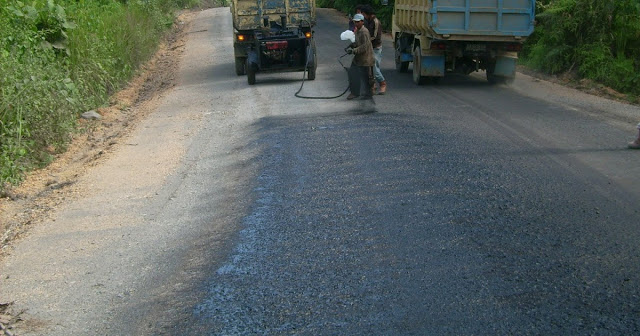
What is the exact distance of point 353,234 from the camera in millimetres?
6715

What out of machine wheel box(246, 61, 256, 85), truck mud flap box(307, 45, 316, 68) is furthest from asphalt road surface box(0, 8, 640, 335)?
machine wheel box(246, 61, 256, 85)

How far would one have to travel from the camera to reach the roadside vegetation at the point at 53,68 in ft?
34.0

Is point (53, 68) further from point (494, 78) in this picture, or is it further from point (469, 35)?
point (494, 78)

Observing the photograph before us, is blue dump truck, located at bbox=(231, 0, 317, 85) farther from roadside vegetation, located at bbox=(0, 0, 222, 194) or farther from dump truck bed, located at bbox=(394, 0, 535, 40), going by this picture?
dump truck bed, located at bbox=(394, 0, 535, 40)

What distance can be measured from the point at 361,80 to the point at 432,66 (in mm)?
2555

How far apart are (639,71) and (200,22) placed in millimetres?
27315

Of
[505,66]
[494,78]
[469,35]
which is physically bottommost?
[494,78]

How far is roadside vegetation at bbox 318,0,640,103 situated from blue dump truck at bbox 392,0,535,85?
2.31 m

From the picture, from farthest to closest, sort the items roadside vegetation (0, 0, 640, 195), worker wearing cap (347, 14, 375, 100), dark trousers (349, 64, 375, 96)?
1. dark trousers (349, 64, 375, 96)
2. worker wearing cap (347, 14, 375, 100)
3. roadside vegetation (0, 0, 640, 195)

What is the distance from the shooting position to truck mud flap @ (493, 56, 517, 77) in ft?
52.2

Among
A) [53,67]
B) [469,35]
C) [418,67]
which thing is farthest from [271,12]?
[53,67]

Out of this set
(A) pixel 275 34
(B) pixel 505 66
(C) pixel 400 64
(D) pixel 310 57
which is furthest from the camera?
(C) pixel 400 64

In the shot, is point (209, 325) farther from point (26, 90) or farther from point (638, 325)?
point (26, 90)

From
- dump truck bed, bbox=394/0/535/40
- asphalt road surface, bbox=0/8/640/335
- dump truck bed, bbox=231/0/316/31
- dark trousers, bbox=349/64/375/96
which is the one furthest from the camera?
dump truck bed, bbox=231/0/316/31
